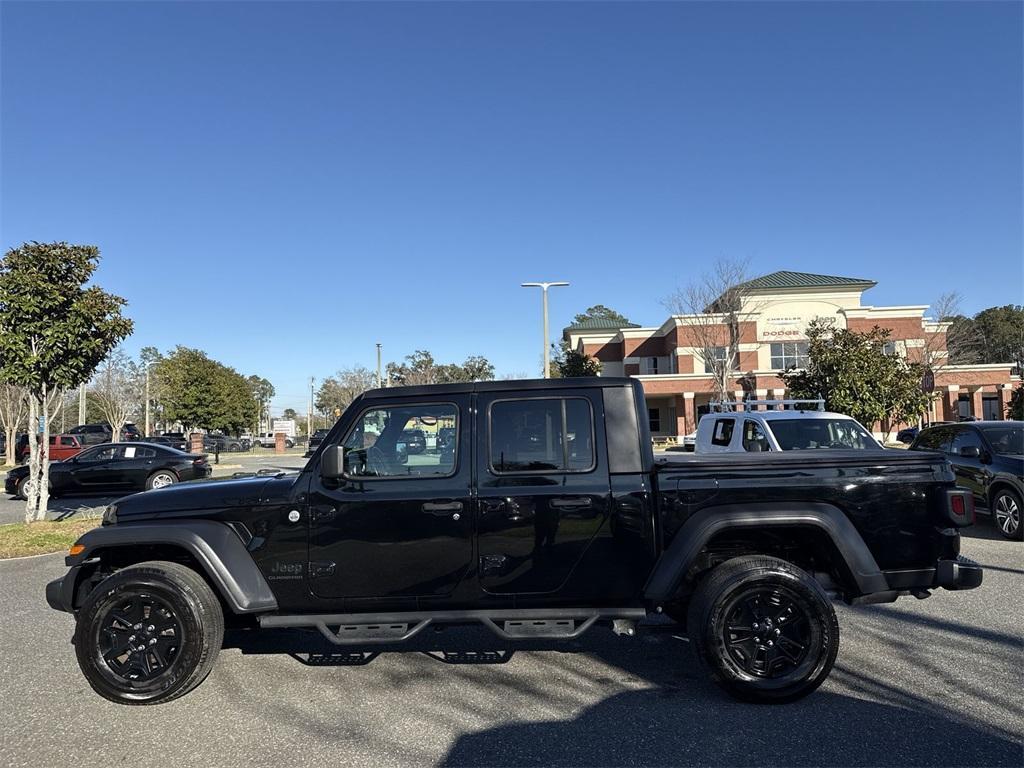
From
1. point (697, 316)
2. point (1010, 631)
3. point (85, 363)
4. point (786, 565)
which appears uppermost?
point (697, 316)

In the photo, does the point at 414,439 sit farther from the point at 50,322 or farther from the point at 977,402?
the point at 977,402

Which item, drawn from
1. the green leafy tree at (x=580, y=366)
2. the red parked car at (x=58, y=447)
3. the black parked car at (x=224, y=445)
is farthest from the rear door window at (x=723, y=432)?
the black parked car at (x=224, y=445)

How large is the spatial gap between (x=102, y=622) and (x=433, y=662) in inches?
83.2

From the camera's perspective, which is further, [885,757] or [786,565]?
[786,565]

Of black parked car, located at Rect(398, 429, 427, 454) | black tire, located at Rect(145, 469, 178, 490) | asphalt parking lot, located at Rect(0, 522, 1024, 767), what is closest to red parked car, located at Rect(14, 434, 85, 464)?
black tire, located at Rect(145, 469, 178, 490)

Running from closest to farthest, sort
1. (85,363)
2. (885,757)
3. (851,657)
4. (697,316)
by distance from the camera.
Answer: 1. (885,757)
2. (851,657)
3. (85,363)
4. (697,316)

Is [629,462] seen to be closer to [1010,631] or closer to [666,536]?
[666,536]

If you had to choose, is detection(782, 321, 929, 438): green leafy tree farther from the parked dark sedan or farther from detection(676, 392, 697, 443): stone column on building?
detection(676, 392, 697, 443): stone column on building

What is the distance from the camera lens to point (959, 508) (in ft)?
13.6

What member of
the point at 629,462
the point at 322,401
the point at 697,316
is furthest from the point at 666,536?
the point at 322,401

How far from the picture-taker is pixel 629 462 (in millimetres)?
4230

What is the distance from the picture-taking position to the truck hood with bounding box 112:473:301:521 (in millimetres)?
4254

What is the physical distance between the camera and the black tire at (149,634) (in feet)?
13.4

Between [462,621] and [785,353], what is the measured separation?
41555mm
